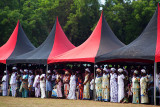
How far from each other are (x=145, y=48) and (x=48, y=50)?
748 centimetres

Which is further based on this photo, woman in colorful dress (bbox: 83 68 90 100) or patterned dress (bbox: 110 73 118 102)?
woman in colorful dress (bbox: 83 68 90 100)

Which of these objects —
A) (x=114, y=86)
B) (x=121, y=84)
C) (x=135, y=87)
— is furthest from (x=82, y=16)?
(x=135, y=87)

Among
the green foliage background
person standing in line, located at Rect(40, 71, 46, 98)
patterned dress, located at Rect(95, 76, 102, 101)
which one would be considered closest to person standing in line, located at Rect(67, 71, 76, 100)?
person standing in line, located at Rect(40, 71, 46, 98)

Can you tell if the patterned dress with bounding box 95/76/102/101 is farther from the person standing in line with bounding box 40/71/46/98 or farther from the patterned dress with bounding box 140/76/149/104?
the person standing in line with bounding box 40/71/46/98

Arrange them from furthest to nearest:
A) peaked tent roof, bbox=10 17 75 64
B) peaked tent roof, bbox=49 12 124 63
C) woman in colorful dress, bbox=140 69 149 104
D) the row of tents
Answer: peaked tent roof, bbox=10 17 75 64
peaked tent roof, bbox=49 12 124 63
the row of tents
woman in colorful dress, bbox=140 69 149 104

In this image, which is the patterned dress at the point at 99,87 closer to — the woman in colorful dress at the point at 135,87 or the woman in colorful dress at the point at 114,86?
the woman in colorful dress at the point at 114,86

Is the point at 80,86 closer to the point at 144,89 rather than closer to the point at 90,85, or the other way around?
the point at 90,85

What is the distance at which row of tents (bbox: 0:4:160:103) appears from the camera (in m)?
16.6

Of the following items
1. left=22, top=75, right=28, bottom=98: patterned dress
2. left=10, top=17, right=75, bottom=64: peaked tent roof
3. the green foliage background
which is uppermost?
the green foliage background

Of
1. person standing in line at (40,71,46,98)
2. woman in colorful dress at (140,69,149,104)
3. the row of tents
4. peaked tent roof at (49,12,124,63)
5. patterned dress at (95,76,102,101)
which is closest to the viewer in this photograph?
woman in colorful dress at (140,69,149,104)

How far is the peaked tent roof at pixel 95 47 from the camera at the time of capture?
1875 cm

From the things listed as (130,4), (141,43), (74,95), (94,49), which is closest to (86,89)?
(74,95)

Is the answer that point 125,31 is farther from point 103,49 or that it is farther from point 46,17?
point 103,49

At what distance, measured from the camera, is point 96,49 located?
63.0 feet
